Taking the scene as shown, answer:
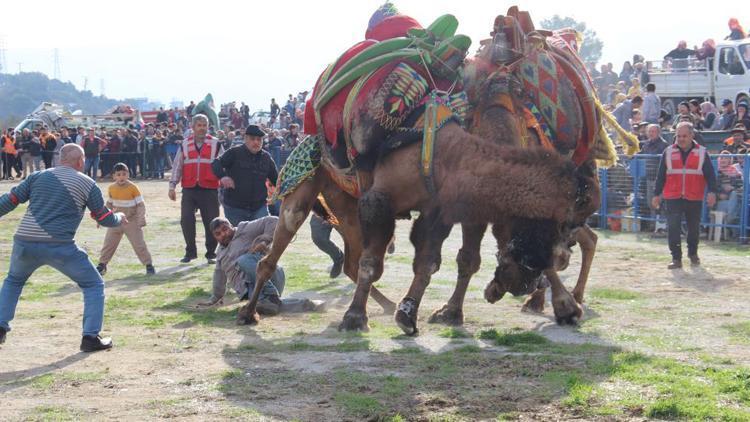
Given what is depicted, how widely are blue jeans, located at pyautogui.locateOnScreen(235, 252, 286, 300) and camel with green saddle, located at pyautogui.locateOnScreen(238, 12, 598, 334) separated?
394 millimetres

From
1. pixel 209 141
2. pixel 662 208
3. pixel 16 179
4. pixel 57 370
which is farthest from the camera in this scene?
pixel 16 179

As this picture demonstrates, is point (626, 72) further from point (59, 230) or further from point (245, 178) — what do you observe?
point (59, 230)

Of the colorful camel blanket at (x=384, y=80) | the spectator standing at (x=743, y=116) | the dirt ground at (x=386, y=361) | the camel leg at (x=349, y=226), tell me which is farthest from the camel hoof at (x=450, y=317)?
the spectator standing at (x=743, y=116)

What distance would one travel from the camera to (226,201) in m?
13.4

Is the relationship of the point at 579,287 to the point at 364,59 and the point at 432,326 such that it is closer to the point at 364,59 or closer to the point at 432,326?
the point at 432,326

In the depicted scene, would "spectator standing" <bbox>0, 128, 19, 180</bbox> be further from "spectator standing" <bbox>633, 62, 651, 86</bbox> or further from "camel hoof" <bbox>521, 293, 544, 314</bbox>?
"camel hoof" <bbox>521, 293, 544, 314</bbox>

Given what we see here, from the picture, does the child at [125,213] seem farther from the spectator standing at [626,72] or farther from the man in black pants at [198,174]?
→ the spectator standing at [626,72]

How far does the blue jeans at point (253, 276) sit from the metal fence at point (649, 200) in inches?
346

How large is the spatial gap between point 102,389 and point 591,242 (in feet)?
17.6

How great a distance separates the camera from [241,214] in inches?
527

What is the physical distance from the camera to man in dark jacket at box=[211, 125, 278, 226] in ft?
43.4

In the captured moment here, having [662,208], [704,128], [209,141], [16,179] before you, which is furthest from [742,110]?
[16,179]

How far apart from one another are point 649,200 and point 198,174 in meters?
8.10

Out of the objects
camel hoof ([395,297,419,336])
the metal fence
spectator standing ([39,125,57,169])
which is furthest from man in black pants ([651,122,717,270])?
spectator standing ([39,125,57,169])
